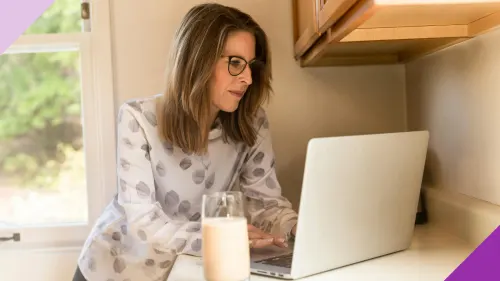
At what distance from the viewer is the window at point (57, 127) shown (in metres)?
1.75

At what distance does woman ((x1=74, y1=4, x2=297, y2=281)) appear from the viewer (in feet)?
4.37

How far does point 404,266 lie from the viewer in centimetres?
106

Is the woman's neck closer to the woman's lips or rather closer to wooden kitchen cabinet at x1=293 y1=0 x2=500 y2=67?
the woman's lips

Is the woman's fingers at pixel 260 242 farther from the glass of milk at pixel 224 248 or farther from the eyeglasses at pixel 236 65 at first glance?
the eyeglasses at pixel 236 65

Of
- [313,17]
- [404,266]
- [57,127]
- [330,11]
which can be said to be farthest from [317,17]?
[57,127]

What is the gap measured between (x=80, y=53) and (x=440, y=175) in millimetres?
1113

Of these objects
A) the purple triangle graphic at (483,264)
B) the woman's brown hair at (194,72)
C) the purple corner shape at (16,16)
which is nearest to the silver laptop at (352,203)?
the purple triangle graphic at (483,264)

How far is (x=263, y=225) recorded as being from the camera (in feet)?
4.74

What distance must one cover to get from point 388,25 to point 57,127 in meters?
1.17

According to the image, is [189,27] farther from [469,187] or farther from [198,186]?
[469,187]

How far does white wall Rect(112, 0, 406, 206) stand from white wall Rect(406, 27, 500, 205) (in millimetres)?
160

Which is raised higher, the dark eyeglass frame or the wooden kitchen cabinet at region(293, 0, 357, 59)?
the wooden kitchen cabinet at region(293, 0, 357, 59)

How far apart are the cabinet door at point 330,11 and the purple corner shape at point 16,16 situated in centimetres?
102

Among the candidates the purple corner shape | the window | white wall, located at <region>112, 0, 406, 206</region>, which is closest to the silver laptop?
white wall, located at <region>112, 0, 406, 206</region>
